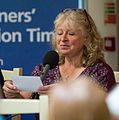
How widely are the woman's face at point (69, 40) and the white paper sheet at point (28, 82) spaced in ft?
1.62

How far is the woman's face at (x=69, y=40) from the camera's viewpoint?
7.23 feet

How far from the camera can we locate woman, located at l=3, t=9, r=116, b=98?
220 centimetres

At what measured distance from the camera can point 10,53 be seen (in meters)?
3.92

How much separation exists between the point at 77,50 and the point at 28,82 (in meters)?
0.61

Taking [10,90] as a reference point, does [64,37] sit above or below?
above

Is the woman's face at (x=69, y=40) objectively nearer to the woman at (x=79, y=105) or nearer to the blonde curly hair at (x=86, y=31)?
the blonde curly hair at (x=86, y=31)

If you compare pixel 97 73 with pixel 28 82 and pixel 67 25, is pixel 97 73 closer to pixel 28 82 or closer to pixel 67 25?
pixel 67 25

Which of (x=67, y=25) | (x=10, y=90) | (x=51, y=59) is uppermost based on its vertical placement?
(x=67, y=25)

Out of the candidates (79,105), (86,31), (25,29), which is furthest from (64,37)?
(25,29)

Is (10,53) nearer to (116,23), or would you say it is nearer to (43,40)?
(43,40)

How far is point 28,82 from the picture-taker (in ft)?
5.55

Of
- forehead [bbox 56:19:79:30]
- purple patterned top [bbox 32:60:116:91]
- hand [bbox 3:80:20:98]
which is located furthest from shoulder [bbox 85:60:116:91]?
hand [bbox 3:80:20:98]

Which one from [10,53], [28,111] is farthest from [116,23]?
[28,111]

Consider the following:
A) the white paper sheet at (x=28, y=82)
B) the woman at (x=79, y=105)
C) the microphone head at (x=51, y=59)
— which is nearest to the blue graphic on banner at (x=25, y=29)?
the microphone head at (x=51, y=59)
